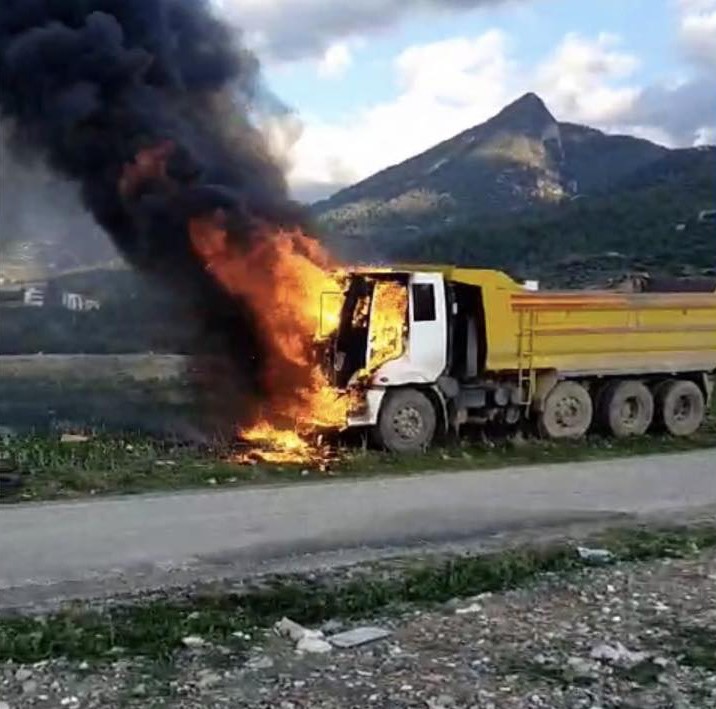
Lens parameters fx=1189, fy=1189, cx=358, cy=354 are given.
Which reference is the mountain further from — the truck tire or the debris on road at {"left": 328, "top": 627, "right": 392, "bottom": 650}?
the debris on road at {"left": 328, "top": 627, "right": 392, "bottom": 650}

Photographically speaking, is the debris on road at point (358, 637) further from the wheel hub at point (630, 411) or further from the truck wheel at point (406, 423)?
the wheel hub at point (630, 411)

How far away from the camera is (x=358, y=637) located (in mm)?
6559

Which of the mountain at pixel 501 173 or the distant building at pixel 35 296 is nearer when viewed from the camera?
the distant building at pixel 35 296

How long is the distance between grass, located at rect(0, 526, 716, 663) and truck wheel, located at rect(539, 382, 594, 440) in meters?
7.19

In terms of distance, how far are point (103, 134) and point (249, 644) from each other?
12.1 metres

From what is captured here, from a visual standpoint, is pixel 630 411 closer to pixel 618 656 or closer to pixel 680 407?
pixel 680 407

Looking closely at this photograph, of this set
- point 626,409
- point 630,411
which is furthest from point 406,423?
point 630,411

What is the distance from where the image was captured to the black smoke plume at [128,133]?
16922 mm

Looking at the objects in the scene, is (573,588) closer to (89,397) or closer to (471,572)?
(471,572)

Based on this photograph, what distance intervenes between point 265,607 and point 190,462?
21.3ft

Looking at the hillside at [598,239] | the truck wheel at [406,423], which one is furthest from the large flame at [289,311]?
the hillside at [598,239]

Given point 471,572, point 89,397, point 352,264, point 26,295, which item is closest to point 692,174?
point 26,295

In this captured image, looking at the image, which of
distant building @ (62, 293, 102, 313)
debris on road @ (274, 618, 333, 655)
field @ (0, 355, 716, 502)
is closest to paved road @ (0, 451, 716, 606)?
field @ (0, 355, 716, 502)

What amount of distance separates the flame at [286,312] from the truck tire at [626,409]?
4.36 m
